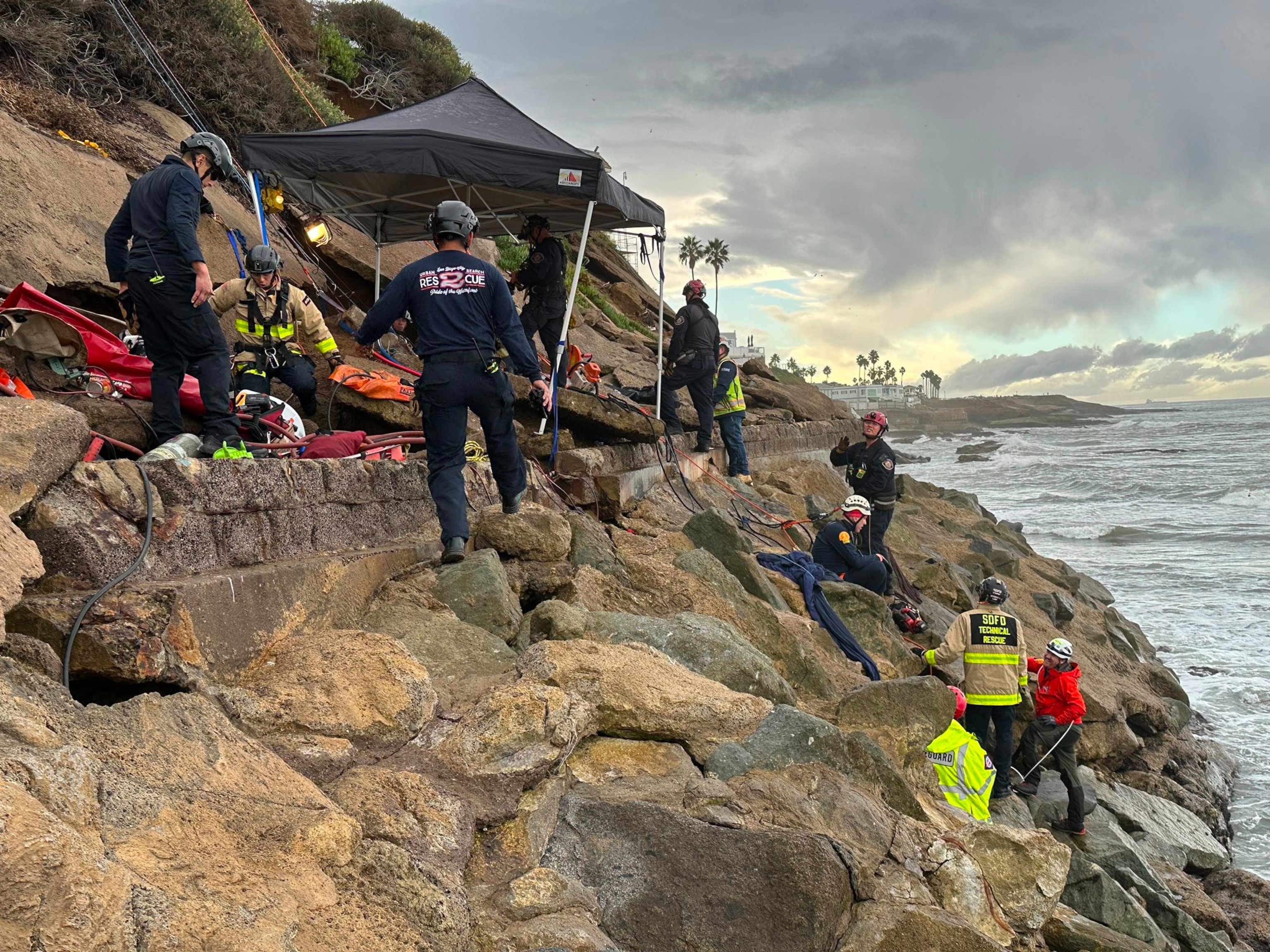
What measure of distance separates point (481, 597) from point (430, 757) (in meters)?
1.27

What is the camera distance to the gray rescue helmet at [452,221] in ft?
16.0

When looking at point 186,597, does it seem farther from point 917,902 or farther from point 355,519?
point 917,902

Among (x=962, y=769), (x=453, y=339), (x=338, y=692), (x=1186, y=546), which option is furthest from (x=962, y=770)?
(x=1186, y=546)

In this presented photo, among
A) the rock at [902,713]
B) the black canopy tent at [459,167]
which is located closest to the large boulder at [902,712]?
the rock at [902,713]

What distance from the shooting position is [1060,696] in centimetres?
748

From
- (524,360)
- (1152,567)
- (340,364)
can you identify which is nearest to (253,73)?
(340,364)

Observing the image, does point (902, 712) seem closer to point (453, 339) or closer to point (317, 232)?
point (453, 339)

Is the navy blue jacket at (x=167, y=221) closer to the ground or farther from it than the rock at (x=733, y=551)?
farther from it

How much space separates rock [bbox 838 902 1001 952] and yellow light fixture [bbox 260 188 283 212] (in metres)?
8.29

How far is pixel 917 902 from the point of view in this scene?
3350mm

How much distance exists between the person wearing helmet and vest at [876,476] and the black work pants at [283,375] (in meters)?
5.71

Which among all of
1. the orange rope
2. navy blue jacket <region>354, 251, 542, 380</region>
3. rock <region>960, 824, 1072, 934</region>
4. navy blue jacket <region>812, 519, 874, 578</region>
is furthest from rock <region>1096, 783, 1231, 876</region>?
the orange rope

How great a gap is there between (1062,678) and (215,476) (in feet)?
21.6

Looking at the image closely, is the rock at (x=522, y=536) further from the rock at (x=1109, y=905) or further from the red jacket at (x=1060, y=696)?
the red jacket at (x=1060, y=696)
